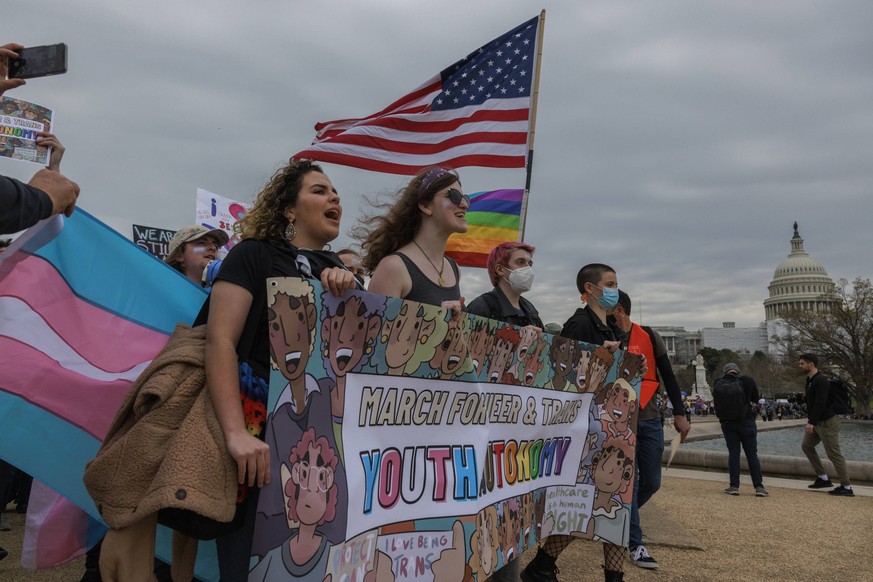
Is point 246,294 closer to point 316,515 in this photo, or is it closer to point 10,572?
point 316,515

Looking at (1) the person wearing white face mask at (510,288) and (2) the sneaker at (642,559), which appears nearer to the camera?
(1) the person wearing white face mask at (510,288)

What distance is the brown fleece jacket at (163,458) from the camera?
1877mm

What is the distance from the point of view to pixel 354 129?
6.91 meters

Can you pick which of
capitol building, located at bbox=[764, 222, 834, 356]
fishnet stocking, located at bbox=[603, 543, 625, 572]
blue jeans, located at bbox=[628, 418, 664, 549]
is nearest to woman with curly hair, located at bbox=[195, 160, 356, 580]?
fishnet stocking, located at bbox=[603, 543, 625, 572]

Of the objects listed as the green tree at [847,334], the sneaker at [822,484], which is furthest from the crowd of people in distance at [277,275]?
the green tree at [847,334]

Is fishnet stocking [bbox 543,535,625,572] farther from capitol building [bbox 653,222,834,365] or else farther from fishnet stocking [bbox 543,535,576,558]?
capitol building [bbox 653,222,834,365]

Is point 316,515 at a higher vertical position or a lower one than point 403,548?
higher

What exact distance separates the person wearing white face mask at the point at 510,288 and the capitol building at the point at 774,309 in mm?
113391

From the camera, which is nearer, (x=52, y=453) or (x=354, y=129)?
(x=52, y=453)

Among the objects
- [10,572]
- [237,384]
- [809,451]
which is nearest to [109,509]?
[237,384]

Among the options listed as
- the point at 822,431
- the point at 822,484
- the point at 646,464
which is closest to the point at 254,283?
the point at 646,464

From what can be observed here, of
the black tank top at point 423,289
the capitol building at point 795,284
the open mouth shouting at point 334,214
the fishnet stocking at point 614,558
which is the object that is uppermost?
the capitol building at point 795,284

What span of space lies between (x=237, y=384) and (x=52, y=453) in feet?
3.20

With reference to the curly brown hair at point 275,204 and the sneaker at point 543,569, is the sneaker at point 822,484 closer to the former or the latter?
the sneaker at point 543,569
